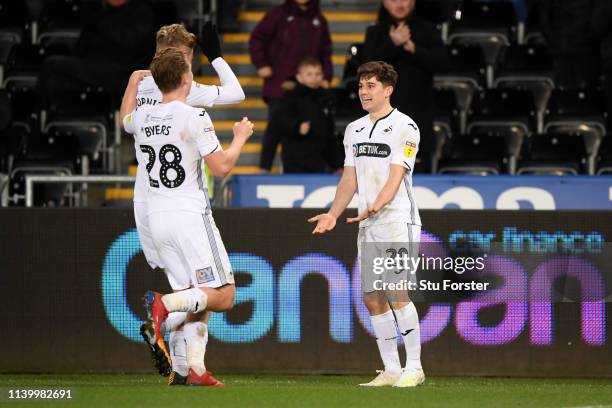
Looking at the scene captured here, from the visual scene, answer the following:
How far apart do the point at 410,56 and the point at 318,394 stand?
18.0ft

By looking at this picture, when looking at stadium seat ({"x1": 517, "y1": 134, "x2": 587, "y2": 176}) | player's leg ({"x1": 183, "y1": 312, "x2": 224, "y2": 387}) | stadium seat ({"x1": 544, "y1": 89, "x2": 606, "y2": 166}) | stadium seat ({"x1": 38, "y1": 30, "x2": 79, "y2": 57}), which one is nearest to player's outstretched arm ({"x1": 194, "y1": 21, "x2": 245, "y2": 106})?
player's leg ({"x1": 183, "y1": 312, "x2": 224, "y2": 387})

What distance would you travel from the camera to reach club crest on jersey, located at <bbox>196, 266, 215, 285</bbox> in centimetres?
916

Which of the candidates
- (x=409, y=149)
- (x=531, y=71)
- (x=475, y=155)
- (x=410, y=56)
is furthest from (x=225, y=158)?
(x=531, y=71)

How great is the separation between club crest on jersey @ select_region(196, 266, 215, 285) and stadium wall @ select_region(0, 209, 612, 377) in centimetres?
244

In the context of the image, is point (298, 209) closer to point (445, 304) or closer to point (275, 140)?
point (445, 304)

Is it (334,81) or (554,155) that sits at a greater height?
(334,81)

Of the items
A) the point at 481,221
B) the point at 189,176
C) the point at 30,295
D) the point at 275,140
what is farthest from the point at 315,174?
the point at 189,176

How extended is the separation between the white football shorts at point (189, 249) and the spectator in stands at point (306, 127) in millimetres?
4857

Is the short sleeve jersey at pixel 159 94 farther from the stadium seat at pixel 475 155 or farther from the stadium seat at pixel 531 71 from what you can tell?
the stadium seat at pixel 531 71

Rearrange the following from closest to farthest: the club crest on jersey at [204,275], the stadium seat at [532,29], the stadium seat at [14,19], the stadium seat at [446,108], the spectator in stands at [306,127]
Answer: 1. the club crest on jersey at [204,275]
2. the spectator in stands at [306,127]
3. the stadium seat at [446,108]
4. the stadium seat at [532,29]
5. the stadium seat at [14,19]

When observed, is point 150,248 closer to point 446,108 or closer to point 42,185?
point 42,185

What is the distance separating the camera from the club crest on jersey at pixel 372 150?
9656mm

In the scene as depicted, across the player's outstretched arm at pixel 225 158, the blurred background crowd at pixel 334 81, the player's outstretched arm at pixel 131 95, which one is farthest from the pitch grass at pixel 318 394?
the blurred background crowd at pixel 334 81

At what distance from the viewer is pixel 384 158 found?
381 inches
